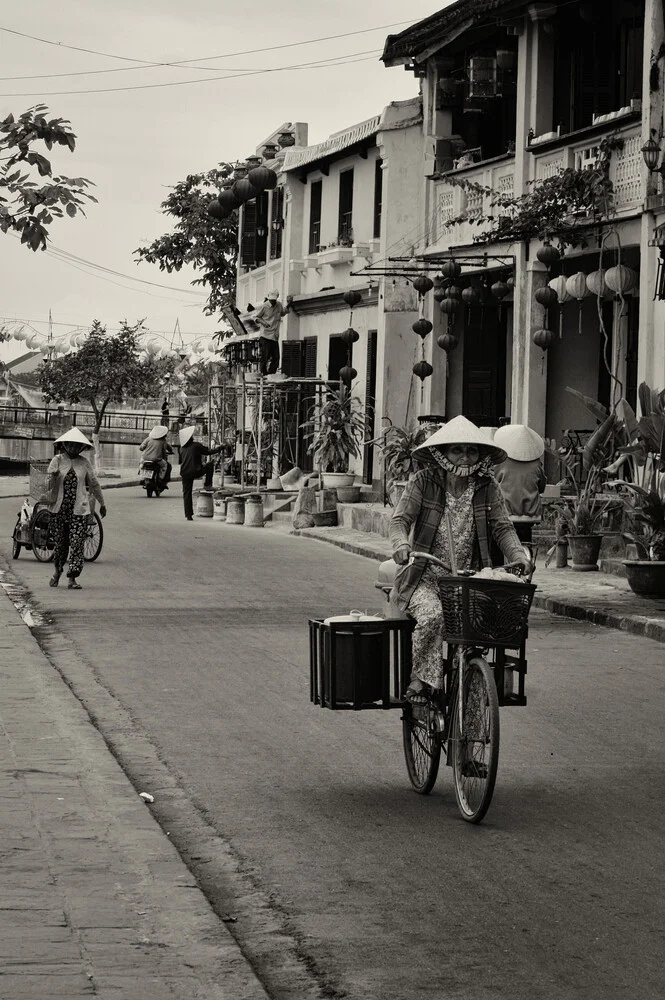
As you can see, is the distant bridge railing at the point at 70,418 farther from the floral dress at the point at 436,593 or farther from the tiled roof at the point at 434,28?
the floral dress at the point at 436,593

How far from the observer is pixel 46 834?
6.41 m

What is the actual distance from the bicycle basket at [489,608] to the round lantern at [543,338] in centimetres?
1640

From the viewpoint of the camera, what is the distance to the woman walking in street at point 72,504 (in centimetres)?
1766

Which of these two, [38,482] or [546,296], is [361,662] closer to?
[38,482]

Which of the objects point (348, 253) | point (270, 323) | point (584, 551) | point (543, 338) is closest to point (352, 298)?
point (348, 253)

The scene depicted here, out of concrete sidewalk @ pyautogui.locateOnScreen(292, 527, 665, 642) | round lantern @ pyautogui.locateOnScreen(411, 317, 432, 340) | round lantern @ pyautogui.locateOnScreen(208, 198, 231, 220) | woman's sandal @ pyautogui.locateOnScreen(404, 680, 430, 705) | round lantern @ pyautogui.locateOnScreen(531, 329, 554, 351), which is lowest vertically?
concrete sidewalk @ pyautogui.locateOnScreen(292, 527, 665, 642)

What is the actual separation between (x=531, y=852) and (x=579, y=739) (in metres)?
2.84

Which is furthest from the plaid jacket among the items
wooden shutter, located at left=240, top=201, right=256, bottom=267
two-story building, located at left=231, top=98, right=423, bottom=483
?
wooden shutter, located at left=240, top=201, right=256, bottom=267

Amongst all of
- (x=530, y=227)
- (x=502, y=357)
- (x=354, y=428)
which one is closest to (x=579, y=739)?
(x=530, y=227)

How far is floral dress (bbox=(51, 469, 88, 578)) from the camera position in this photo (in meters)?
17.6

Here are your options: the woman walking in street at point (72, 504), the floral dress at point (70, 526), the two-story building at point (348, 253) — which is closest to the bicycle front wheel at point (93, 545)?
the woman walking in street at point (72, 504)

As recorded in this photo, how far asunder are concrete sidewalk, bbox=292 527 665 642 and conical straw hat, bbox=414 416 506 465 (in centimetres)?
705

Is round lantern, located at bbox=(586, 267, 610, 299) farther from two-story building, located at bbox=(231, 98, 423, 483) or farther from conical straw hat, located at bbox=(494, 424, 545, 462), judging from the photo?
two-story building, located at bbox=(231, 98, 423, 483)

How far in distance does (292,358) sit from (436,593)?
1208 inches
